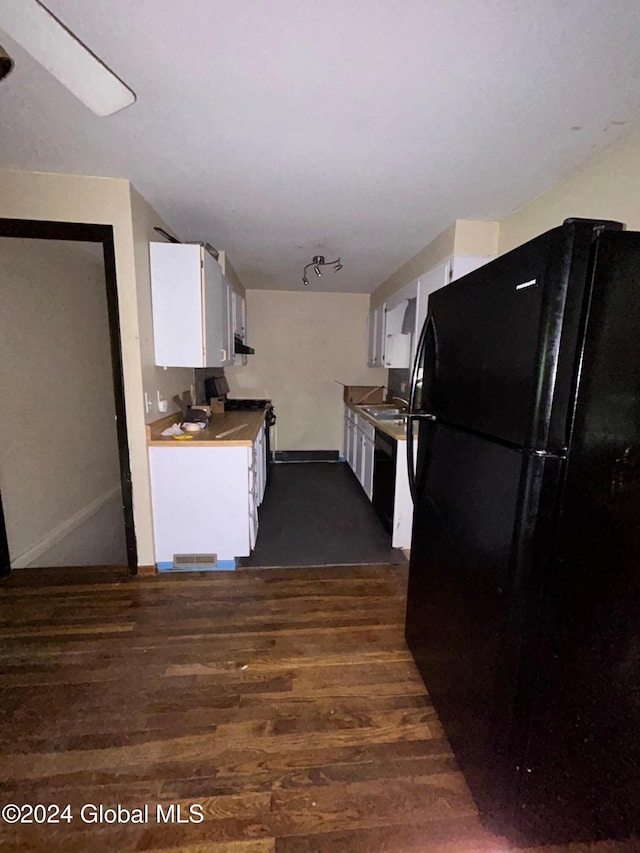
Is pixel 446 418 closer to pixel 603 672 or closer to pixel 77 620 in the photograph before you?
pixel 603 672

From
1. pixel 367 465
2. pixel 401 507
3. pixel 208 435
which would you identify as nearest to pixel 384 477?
pixel 401 507

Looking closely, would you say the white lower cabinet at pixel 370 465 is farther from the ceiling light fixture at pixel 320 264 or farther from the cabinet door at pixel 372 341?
the ceiling light fixture at pixel 320 264

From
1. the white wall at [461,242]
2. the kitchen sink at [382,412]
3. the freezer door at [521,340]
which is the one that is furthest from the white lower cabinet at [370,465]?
the white wall at [461,242]

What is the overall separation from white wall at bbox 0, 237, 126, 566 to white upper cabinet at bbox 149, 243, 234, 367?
3.65ft

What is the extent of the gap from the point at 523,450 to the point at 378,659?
1395mm

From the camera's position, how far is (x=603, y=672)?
3.12 feet

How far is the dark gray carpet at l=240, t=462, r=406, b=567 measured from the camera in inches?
105

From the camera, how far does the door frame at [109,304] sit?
6.65ft

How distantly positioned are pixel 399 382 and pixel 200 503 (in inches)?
122

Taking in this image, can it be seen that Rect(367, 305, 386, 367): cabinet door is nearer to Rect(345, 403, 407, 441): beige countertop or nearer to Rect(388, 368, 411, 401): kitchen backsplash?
Rect(388, 368, 411, 401): kitchen backsplash

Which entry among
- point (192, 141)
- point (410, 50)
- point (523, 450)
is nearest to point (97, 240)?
point (192, 141)

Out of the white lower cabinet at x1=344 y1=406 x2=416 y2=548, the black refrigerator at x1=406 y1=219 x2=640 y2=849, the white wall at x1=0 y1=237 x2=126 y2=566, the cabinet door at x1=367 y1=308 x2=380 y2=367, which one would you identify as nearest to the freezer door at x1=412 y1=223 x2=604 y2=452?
the black refrigerator at x1=406 y1=219 x2=640 y2=849

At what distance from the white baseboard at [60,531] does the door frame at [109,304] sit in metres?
0.18

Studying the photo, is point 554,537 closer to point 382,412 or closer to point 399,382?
point 382,412
